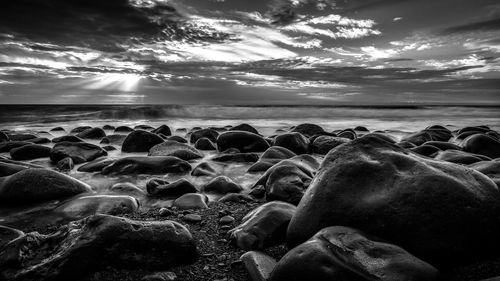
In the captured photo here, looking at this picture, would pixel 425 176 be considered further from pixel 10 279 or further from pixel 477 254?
pixel 10 279

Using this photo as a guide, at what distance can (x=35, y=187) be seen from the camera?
3.20 m

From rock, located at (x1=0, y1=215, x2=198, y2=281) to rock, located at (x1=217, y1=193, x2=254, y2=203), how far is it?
1195 millimetres

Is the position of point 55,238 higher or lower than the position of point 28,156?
higher

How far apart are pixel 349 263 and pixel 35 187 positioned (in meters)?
2.98

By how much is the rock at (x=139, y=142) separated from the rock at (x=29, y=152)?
1.33m

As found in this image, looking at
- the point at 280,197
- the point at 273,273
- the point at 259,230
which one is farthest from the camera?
the point at 280,197

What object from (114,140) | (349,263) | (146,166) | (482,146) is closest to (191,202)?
(146,166)

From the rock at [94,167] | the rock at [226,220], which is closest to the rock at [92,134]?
the rock at [94,167]

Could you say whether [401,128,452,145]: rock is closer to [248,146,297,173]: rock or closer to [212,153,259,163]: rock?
[248,146,297,173]: rock

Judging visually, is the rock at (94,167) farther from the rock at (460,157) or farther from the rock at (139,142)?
the rock at (460,157)

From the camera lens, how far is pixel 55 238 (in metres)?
1.99

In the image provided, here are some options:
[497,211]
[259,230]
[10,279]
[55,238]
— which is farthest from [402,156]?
[10,279]

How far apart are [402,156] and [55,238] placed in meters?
2.28

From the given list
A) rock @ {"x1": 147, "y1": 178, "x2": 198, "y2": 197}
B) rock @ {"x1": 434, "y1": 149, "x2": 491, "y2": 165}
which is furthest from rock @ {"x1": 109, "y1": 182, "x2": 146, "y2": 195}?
rock @ {"x1": 434, "y1": 149, "x2": 491, "y2": 165}
